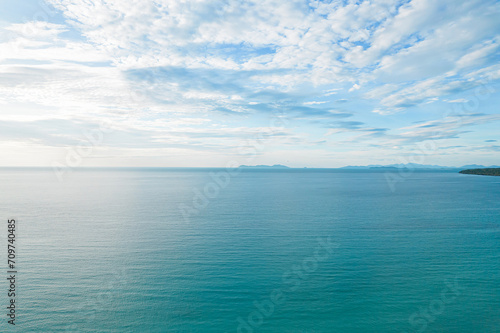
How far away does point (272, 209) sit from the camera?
236 feet

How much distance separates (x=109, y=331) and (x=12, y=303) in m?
9.99

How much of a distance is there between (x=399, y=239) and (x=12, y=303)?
46.3 m

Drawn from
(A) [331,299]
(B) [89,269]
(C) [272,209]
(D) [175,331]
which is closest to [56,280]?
(B) [89,269]

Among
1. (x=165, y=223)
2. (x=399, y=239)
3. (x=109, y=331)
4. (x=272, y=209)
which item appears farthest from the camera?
(x=272, y=209)

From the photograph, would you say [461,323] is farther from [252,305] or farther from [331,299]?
[252,305]

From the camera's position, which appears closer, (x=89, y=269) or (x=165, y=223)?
(x=89, y=269)

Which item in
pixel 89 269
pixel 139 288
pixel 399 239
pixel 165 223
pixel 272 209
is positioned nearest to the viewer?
pixel 139 288

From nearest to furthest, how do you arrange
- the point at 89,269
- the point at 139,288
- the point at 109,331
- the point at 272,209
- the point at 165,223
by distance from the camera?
the point at 109,331, the point at 139,288, the point at 89,269, the point at 165,223, the point at 272,209

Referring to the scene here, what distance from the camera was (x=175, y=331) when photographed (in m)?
22.5

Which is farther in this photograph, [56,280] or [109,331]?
[56,280]

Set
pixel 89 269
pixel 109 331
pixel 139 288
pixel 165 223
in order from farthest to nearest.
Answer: pixel 165 223 → pixel 89 269 → pixel 139 288 → pixel 109 331

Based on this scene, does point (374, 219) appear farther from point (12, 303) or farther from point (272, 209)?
point (12, 303)

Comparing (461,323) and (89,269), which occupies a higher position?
(89,269)

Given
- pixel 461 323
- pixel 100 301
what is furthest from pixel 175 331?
pixel 461 323
